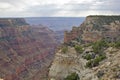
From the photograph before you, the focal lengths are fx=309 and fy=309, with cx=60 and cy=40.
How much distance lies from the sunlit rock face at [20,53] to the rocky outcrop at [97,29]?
16.7 metres

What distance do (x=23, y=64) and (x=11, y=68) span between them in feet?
34.9

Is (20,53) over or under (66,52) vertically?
under

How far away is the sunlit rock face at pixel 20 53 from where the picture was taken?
294ft

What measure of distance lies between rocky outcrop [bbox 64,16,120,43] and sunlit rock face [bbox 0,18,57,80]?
54.7ft

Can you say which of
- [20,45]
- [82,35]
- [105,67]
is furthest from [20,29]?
[105,67]

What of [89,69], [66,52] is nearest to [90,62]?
[89,69]

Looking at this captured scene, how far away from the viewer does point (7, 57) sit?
96625 millimetres

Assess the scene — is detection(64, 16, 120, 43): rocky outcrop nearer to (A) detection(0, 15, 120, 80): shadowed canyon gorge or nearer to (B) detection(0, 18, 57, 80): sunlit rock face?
(A) detection(0, 15, 120, 80): shadowed canyon gorge

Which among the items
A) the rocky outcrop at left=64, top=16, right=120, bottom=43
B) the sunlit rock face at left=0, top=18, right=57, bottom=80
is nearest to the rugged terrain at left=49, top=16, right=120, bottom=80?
the rocky outcrop at left=64, top=16, right=120, bottom=43

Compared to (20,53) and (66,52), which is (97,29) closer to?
(66,52)

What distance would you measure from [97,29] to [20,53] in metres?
50.3

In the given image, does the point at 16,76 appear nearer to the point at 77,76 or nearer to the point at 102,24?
the point at 102,24

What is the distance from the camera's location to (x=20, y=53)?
110375mm

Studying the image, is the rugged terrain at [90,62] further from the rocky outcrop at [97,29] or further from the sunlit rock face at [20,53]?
the sunlit rock face at [20,53]
